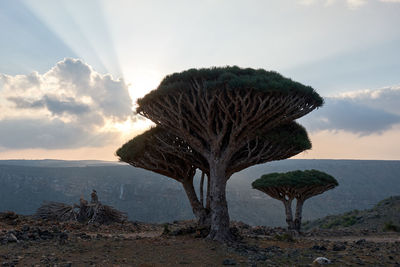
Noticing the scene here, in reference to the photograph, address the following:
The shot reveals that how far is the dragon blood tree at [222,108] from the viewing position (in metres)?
12.1

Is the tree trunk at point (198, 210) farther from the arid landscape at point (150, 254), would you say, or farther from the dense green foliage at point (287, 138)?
the dense green foliage at point (287, 138)

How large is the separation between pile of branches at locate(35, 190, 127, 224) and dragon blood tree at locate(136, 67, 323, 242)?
1181 centimetres

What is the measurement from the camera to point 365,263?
31.0 feet

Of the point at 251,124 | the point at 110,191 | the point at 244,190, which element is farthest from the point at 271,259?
the point at 244,190

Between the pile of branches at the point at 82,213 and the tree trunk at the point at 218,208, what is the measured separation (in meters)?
12.5

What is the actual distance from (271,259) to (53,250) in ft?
22.1

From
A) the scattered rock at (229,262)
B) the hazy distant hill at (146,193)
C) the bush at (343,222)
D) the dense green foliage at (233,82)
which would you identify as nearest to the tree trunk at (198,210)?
the dense green foliage at (233,82)

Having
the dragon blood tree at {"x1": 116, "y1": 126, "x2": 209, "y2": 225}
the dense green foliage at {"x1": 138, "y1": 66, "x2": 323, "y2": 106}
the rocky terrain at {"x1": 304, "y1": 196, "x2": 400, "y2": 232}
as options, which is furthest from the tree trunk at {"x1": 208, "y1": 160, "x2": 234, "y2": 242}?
the rocky terrain at {"x1": 304, "y1": 196, "x2": 400, "y2": 232}

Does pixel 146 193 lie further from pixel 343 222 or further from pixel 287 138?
pixel 287 138

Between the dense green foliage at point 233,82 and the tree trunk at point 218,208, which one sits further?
the tree trunk at point 218,208

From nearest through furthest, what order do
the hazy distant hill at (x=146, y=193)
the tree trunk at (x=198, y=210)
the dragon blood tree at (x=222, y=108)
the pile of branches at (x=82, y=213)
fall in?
the dragon blood tree at (x=222, y=108), the tree trunk at (x=198, y=210), the pile of branches at (x=82, y=213), the hazy distant hill at (x=146, y=193)

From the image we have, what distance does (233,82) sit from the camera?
11828 mm

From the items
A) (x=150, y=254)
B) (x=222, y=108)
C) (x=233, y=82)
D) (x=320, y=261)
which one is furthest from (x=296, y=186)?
(x=150, y=254)

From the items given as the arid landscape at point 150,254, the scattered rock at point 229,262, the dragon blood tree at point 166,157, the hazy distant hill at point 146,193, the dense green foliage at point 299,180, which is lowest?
the hazy distant hill at point 146,193
